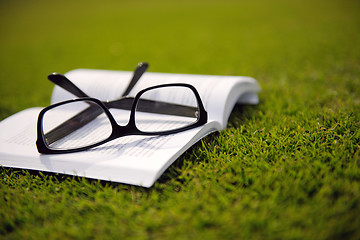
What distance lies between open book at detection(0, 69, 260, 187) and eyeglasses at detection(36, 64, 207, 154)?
1.7 inches

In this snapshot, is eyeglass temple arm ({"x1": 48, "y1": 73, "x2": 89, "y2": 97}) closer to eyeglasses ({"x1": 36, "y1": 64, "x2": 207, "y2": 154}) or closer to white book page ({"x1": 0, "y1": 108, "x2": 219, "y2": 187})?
eyeglasses ({"x1": 36, "y1": 64, "x2": 207, "y2": 154})

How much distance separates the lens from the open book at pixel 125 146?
3.57 ft

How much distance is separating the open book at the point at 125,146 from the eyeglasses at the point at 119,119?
4 cm

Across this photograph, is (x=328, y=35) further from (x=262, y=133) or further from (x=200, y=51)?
(x=262, y=133)

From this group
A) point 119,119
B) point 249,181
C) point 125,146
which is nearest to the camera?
point 249,181

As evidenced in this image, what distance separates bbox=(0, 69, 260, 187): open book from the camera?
1087mm

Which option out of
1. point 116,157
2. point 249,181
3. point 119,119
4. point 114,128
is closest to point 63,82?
point 119,119

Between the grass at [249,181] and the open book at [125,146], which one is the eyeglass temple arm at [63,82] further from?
the grass at [249,181]

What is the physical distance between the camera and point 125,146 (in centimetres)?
123

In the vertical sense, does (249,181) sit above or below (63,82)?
below

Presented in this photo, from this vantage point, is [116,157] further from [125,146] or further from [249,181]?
[249,181]

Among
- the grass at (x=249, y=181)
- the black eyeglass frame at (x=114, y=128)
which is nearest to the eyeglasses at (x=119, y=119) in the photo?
the black eyeglass frame at (x=114, y=128)

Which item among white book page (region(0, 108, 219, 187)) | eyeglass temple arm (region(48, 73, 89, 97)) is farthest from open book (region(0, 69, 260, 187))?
eyeglass temple arm (region(48, 73, 89, 97))

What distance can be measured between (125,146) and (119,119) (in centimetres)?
29
